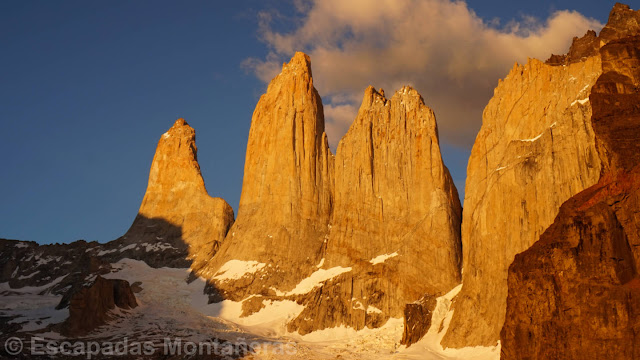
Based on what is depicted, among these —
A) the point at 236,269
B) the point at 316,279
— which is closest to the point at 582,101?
the point at 316,279

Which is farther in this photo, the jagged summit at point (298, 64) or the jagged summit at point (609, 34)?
the jagged summit at point (298, 64)

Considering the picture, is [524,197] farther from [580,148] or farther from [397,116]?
[397,116]

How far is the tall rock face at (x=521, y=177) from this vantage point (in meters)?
66.4

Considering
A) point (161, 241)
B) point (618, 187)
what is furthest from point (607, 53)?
point (161, 241)

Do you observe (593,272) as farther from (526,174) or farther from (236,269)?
(236,269)

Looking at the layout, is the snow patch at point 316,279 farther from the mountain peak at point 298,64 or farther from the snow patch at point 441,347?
the mountain peak at point 298,64

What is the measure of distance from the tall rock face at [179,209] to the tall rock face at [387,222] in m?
23.7

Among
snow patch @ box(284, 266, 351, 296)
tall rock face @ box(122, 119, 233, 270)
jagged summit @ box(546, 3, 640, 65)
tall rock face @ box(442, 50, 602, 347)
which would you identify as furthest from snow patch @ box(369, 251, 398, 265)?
tall rock face @ box(122, 119, 233, 270)

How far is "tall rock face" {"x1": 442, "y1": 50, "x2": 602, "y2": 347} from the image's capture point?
66.4 meters

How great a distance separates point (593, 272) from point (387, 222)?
53.1 metres

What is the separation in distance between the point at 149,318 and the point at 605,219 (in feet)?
194

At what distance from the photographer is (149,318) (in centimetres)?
8644

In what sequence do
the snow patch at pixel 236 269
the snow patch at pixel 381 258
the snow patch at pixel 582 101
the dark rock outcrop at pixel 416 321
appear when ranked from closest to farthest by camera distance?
1. the snow patch at pixel 582 101
2. the dark rock outcrop at pixel 416 321
3. the snow patch at pixel 381 258
4. the snow patch at pixel 236 269

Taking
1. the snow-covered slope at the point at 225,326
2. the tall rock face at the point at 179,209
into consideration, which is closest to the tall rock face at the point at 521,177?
the snow-covered slope at the point at 225,326
